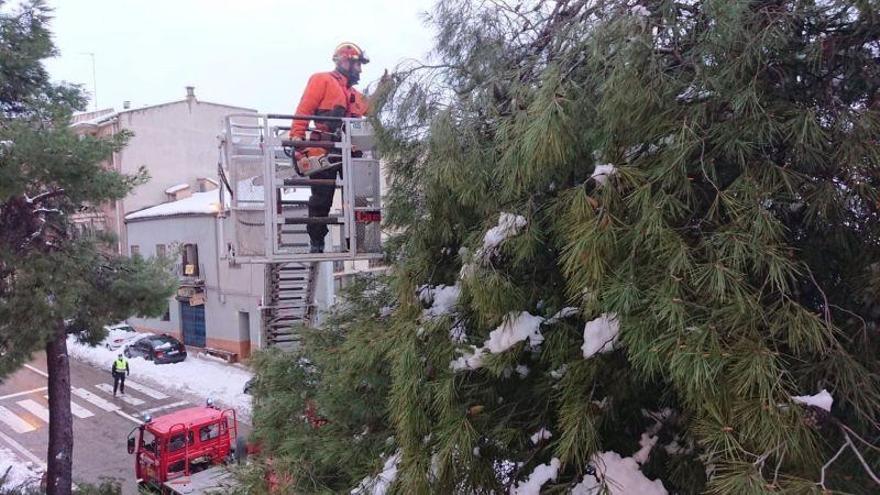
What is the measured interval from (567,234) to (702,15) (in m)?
0.94

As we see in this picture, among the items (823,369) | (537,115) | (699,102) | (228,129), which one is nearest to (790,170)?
(699,102)

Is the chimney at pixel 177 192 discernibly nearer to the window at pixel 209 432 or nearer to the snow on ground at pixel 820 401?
the window at pixel 209 432

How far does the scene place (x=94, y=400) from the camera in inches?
649

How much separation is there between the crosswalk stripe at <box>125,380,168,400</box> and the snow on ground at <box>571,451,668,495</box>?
16.2m

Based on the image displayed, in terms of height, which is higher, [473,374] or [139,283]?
[473,374]

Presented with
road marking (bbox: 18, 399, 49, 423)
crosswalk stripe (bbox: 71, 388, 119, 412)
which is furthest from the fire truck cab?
road marking (bbox: 18, 399, 49, 423)

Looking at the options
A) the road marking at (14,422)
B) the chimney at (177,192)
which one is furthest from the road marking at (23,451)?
the chimney at (177,192)

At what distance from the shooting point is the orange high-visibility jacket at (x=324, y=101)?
5.27 meters

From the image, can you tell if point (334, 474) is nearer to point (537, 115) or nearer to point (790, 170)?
point (537, 115)

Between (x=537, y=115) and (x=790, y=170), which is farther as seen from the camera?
(x=537, y=115)

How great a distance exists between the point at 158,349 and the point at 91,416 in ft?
14.1

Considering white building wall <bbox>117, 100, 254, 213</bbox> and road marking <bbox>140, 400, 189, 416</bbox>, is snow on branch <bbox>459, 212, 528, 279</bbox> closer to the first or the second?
road marking <bbox>140, 400, 189, 416</bbox>

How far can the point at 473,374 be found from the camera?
285 centimetres

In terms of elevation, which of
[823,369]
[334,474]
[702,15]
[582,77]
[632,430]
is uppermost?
[702,15]
